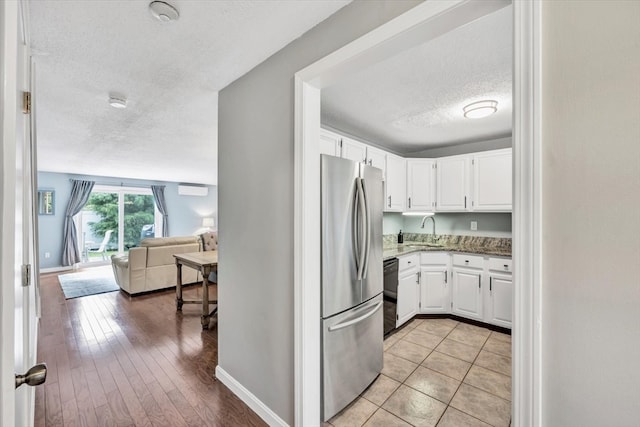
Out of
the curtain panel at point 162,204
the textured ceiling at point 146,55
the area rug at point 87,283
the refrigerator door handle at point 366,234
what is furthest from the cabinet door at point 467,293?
the curtain panel at point 162,204

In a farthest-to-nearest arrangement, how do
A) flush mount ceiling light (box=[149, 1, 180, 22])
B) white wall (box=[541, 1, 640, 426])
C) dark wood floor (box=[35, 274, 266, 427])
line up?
dark wood floor (box=[35, 274, 266, 427]) → flush mount ceiling light (box=[149, 1, 180, 22]) → white wall (box=[541, 1, 640, 426])

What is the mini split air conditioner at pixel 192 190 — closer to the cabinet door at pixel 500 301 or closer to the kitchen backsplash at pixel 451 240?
the kitchen backsplash at pixel 451 240

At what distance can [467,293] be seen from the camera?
344cm

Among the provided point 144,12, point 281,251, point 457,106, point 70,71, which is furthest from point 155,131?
point 457,106

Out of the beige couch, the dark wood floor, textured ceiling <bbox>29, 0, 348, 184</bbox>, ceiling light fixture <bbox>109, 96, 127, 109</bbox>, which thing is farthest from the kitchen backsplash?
the beige couch

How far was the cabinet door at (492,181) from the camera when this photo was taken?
11.0 ft

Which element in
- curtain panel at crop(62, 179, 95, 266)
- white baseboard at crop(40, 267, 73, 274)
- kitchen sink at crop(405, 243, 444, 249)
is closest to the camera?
kitchen sink at crop(405, 243, 444, 249)

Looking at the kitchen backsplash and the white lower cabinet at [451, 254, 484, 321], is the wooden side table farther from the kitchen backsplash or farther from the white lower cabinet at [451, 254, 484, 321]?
the white lower cabinet at [451, 254, 484, 321]

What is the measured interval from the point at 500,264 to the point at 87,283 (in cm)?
709

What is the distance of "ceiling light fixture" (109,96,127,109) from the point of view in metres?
2.33

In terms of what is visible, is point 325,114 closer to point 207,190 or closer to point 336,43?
point 336,43

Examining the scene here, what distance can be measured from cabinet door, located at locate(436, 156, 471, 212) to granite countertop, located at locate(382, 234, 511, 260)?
1.71ft

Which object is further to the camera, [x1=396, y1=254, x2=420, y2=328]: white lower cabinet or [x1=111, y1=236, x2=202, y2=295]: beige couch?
[x1=111, y1=236, x2=202, y2=295]: beige couch

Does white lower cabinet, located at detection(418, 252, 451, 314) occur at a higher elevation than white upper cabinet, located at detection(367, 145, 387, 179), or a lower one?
lower
